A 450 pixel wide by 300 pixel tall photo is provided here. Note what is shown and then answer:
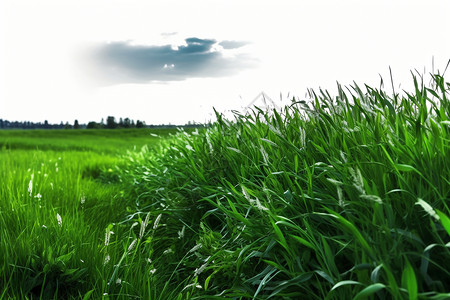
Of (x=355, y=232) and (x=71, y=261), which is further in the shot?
(x=71, y=261)

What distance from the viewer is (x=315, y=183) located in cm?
222

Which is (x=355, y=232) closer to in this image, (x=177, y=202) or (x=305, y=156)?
(x=305, y=156)

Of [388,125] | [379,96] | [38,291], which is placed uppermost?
[379,96]

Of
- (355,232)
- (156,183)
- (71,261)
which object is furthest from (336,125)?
(156,183)

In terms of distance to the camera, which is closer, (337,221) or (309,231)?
(309,231)

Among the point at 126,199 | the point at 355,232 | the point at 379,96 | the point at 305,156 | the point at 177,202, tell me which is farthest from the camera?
the point at 126,199

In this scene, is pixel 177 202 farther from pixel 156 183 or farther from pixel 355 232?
pixel 355 232

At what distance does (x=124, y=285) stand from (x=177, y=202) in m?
1.24

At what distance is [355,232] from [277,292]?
543 millimetres

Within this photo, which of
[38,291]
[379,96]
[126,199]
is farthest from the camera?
[126,199]

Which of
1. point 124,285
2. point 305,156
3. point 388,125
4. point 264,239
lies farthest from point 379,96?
point 124,285

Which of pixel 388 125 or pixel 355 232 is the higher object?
pixel 388 125

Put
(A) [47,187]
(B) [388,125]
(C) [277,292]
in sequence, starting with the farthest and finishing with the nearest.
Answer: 1. (A) [47,187]
2. (B) [388,125]
3. (C) [277,292]

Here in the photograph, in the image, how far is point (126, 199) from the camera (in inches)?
177
